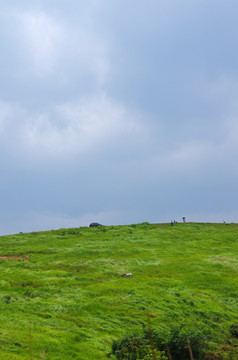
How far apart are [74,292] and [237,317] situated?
14688 mm

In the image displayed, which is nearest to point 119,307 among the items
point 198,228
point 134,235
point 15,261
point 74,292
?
point 74,292

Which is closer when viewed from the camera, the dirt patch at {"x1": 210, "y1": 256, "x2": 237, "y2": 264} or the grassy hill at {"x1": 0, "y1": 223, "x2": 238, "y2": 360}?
the grassy hill at {"x1": 0, "y1": 223, "x2": 238, "y2": 360}

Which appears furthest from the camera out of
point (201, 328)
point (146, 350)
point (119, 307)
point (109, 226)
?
point (109, 226)

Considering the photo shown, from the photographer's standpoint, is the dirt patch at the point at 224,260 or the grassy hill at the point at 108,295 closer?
the grassy hill at the point at 108,295

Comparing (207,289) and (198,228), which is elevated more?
(198,228)

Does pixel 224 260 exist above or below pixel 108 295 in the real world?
above

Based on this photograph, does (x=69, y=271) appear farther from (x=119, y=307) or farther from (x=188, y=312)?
(x=188, y=312)

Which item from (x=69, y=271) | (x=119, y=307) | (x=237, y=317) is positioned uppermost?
(x=69, y=271)

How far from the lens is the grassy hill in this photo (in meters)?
20.3

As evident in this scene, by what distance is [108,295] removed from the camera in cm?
3009

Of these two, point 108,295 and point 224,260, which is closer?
point 108,295

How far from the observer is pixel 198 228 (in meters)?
81.4

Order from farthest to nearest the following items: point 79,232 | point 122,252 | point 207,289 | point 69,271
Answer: point 79,232 < point 122,252 < point 69,271 < point 207,289

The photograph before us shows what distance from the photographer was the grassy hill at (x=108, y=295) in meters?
20.3
